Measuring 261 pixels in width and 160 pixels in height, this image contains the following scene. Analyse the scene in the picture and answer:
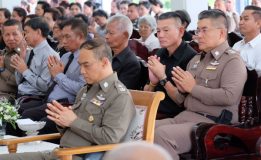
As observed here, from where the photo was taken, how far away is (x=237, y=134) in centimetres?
374

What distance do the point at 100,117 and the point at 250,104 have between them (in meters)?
1.23

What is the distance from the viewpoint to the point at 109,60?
10.5ft

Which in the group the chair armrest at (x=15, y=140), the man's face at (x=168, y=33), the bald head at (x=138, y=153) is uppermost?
the bald head at (x=138, y=153)

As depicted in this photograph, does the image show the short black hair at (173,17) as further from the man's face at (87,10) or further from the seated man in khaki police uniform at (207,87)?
the man's face at (87,10)

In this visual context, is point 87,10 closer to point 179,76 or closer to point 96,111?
point 179,76

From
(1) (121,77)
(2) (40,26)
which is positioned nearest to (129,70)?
(1) (121,77)

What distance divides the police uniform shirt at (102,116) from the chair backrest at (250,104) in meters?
1.07

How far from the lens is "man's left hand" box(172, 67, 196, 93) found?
155 inches

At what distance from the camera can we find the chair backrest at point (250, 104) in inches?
154

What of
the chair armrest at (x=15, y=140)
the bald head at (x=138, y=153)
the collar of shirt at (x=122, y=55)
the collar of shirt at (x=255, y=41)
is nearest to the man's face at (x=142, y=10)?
the collar of shirt at (x=255, y=41)

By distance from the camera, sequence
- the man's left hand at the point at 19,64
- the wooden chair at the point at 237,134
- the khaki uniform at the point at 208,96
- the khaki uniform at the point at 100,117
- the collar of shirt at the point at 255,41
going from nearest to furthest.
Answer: the khaki uniform at the point at 100,117
the wooden chair at the point at 237,134
the khaki uniform at the point at 208,96
the collar of shirt at the point at 255,41
the man's left hand at the point at 19,64

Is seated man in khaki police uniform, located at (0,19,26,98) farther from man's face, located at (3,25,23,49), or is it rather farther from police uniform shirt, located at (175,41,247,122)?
police uniform shirt, located at (175,41,247,122)

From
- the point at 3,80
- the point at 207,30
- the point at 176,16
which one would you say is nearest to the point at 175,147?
the point at 207,30

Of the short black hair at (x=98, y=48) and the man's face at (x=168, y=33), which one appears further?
the man's face at (x=168, y=33)
